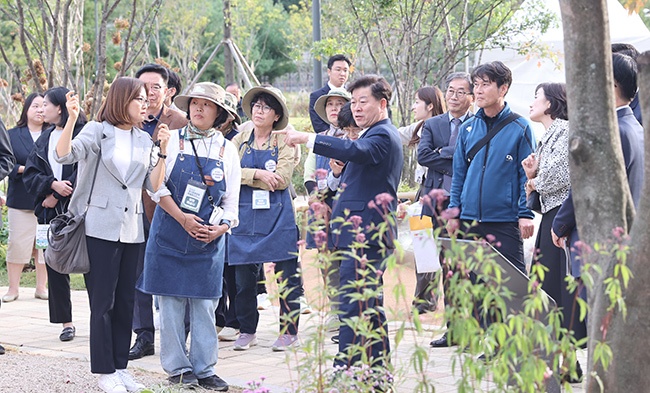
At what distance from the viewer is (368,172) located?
593 centimetres

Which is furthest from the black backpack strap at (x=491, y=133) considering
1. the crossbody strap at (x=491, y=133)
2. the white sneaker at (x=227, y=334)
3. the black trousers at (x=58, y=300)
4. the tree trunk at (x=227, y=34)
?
the tree trunk at (x=227, y=34)

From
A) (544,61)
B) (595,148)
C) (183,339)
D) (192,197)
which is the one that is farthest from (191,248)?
(544,61)

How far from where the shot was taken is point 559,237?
5664 mm

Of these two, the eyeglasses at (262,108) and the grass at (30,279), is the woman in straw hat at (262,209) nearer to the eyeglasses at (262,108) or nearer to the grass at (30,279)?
the eyeglasses at (262,108)

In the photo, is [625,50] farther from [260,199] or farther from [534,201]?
[260,199]

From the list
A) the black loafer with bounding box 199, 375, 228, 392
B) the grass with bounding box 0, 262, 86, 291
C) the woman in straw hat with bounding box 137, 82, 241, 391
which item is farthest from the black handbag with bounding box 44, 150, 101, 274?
the grass with bounding box 0, 262, 86, 291

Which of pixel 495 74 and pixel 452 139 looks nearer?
pixel 495 74

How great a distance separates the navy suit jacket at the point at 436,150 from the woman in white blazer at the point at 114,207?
2664mm

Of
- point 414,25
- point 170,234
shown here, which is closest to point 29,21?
point 414,25

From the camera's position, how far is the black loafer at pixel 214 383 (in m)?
6.10

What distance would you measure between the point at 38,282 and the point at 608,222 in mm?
7525

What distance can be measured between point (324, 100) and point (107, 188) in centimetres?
288

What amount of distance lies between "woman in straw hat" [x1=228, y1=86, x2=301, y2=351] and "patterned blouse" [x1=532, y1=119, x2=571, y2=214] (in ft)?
6.70

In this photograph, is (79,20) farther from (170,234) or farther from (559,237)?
(559,237)
